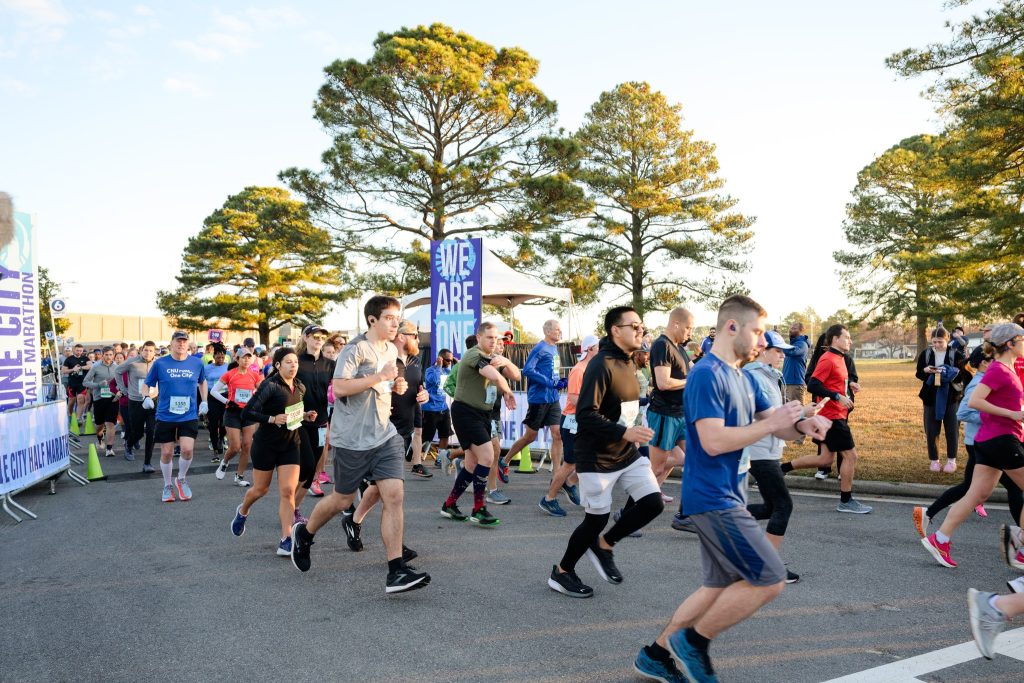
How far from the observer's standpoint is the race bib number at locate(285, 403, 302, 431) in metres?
6.41

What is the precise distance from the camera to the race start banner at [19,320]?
1088 cm

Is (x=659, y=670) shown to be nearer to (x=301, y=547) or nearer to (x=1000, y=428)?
(x=301, y=547)

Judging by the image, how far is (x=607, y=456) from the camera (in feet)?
16.7

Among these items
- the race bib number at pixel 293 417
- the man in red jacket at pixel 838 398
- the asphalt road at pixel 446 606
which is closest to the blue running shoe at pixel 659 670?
the asphalt road at pixel 446 606

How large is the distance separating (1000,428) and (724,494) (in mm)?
3226

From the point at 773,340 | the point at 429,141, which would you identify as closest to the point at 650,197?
the point at 429,141

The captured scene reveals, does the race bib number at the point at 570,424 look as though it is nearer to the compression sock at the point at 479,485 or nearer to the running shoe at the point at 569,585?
the compression sock at the point at 479,485

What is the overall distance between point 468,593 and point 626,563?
4.49ft

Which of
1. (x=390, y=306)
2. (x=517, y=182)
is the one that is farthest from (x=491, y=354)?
(x=517, y=182)

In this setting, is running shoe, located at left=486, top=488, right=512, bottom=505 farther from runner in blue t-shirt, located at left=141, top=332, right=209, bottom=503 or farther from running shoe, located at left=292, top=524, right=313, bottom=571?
runner in blue t-shirt, located at left=141, top=332, right=209, bottom=503

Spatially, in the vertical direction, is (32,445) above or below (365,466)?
below

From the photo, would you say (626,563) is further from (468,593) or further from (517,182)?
(517,182)

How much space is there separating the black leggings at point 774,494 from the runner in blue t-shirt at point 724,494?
2005 mm

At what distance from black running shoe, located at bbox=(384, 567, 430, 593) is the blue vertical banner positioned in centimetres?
787
